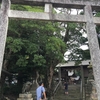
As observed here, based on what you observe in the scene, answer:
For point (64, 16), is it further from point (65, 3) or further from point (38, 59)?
point (38, 59)

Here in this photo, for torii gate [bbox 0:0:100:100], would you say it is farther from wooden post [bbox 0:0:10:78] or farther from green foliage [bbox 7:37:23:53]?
green foliage [bbox 7:37:23:53]

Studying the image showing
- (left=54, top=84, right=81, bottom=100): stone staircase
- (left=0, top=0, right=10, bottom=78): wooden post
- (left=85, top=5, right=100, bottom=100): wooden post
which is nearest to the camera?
(left=0, top=0, right=10, bottom=78): wooden post

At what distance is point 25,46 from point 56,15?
4.78 meters

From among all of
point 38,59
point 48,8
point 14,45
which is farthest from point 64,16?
point 38,59

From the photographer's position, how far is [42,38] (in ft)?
34.4

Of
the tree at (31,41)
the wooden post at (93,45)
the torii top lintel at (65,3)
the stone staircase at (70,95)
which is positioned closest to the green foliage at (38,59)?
the tree at (31,41)

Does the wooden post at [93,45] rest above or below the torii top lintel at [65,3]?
below

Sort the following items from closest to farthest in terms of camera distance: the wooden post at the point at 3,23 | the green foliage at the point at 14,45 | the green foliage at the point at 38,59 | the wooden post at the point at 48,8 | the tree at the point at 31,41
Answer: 1. the wooden post at the point at 3,23
2. the wooden post at the point at 48,8
3. the green foliage at the point at 14,45
4. the tree at the point at 31,41
5. the green foliage at the point at 38,59

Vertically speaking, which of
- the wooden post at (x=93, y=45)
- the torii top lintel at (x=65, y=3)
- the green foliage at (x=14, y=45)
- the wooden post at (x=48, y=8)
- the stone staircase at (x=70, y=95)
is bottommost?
the stone staircase at (x=70, y=95)

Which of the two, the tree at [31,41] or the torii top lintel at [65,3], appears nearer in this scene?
the torii top lintel at [65,3]

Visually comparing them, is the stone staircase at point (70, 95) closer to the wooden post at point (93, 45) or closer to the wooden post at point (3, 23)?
the wooden post at point (93, 45)

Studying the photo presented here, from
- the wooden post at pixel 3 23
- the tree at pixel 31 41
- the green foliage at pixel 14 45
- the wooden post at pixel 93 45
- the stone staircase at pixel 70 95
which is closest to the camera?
the wooden post at pixel 3 23

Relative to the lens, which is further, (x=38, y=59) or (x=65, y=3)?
(x=38, y=59)

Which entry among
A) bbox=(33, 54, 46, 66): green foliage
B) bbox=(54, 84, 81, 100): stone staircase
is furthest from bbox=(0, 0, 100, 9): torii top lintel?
bbox=(54, 84, 81, 100): stone staircase
